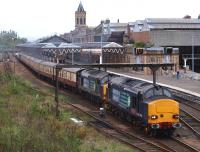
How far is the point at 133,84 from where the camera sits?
28.0 m

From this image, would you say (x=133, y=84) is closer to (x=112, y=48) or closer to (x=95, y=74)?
(x=95, y=74)

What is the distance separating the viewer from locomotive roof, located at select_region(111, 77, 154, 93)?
25.9 metres

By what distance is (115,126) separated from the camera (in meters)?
29.2

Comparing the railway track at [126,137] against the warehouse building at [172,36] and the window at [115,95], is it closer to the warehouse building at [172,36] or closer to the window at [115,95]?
the window at [115,95]

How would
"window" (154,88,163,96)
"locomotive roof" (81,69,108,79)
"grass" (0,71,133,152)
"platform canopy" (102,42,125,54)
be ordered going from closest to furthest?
"grass" (0,71,133,152) → "window" (154,88,163,96) → "locomotive roof" (81,69,108,79) → "platform canopy" (102,42,125,54)

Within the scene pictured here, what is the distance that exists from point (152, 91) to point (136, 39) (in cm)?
7772

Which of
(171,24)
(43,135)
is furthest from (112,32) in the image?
→ (43,135)

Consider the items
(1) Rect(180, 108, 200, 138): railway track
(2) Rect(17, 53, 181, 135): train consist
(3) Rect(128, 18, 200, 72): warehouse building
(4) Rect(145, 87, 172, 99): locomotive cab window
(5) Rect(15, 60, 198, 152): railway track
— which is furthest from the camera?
(3) Rect(128, 18, 200, 72): warehouse building

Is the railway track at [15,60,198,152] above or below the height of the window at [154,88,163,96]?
below

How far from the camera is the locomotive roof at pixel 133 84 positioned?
85.1ft

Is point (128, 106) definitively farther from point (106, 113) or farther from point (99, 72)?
point (99, 72)

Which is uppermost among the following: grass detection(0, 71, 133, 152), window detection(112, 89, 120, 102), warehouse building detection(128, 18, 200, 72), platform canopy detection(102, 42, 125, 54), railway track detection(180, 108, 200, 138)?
warehouse building detection(128, 18, 200, 72)

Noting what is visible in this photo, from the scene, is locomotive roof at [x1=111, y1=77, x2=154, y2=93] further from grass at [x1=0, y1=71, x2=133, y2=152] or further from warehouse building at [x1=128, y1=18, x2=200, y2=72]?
warehouse building at [x1=128, y1=18, x2=200, y2=72]

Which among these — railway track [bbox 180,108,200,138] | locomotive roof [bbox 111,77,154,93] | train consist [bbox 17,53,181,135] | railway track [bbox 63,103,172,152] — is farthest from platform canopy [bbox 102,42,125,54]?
railway track [bbox 63,103,172,152]
